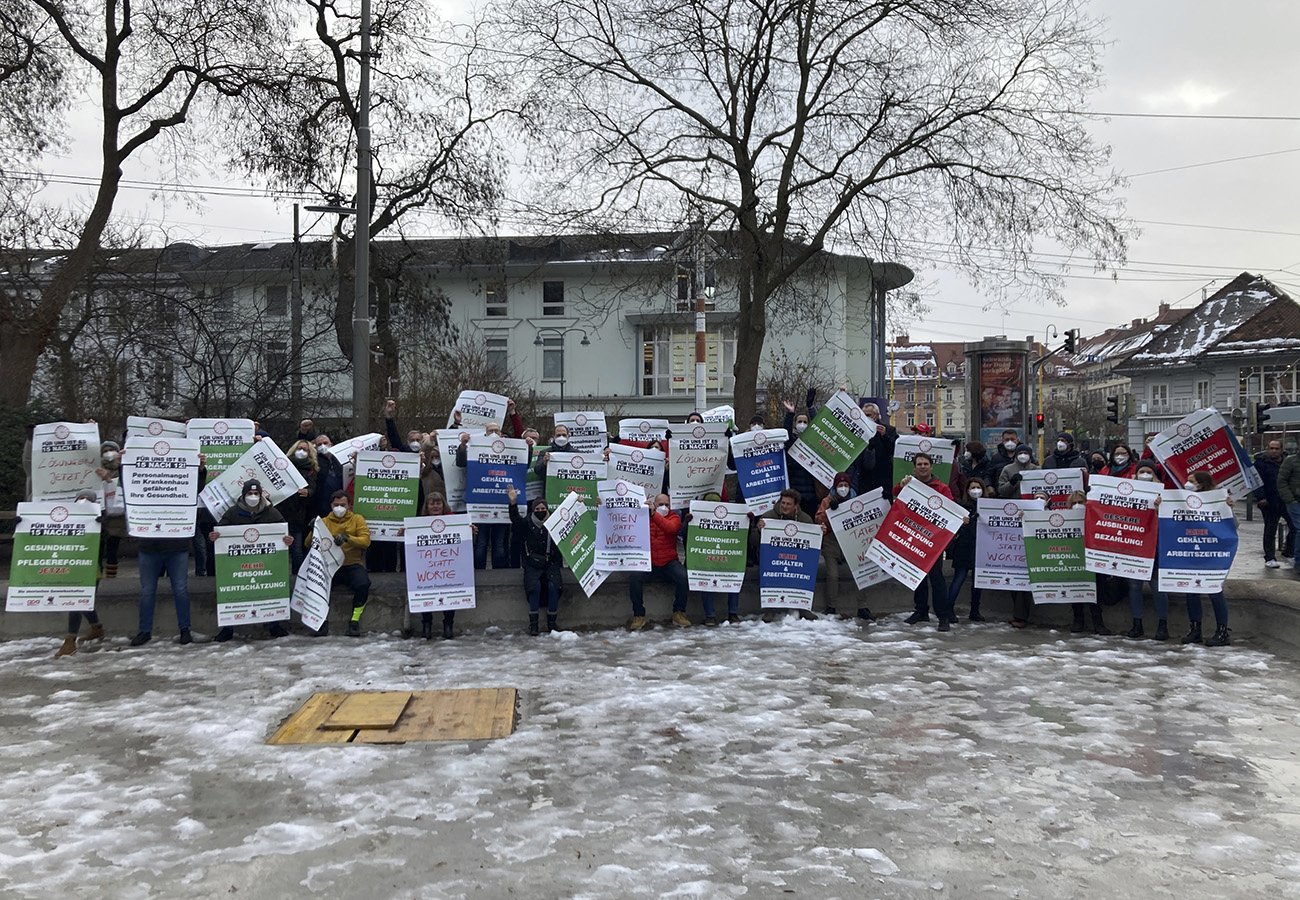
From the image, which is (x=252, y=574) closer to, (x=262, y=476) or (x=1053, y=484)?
(x=262, y=476)

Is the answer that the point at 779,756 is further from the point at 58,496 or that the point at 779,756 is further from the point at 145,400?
the point at 145,400

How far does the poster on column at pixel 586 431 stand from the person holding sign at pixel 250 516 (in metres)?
3.68

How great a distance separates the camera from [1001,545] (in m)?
12.4

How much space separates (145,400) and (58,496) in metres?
6.92

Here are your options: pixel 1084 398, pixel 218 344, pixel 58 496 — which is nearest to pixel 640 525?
pixel 58 496

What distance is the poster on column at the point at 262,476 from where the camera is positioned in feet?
38.8

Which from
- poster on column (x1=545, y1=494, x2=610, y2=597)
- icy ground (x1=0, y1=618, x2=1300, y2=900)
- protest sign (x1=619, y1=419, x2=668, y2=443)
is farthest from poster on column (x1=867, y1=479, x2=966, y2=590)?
protest sign (x1=619, y1=419, x2=668, y2=443)

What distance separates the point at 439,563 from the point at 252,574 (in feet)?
6.20

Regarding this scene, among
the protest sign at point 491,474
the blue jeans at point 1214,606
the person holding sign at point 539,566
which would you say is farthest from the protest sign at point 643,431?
the blue jeans at point 1214,606

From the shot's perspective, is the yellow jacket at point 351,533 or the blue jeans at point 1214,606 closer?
the blue jeans at point 1214,606

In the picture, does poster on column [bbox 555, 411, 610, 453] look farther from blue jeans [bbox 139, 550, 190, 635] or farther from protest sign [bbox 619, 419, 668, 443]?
blue jeans [bbox 139, 550, 190, 635]

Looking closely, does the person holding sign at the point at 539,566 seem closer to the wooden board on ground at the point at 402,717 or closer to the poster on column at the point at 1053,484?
the wooden board on ground at the point at 402,717

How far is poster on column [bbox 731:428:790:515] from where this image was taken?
13320mm

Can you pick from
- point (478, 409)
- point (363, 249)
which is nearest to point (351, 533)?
point (478, 409)
